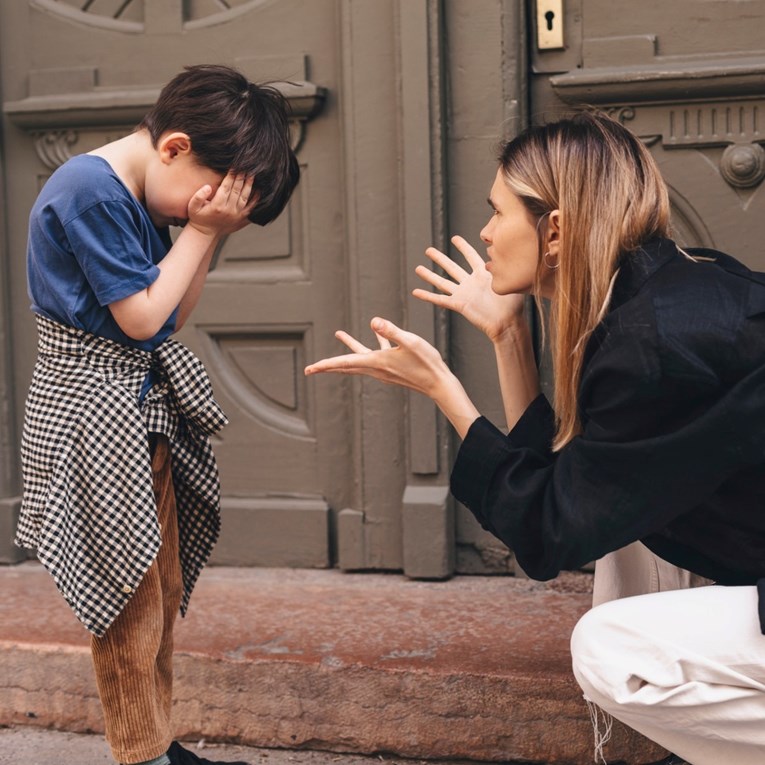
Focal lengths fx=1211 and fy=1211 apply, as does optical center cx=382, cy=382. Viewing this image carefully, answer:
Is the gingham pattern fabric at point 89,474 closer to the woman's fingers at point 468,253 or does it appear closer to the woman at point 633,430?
the woman at point 633,430

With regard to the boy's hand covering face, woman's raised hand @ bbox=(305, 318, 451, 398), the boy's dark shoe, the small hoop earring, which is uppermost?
the boy's hand covering face

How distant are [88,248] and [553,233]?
848 mm

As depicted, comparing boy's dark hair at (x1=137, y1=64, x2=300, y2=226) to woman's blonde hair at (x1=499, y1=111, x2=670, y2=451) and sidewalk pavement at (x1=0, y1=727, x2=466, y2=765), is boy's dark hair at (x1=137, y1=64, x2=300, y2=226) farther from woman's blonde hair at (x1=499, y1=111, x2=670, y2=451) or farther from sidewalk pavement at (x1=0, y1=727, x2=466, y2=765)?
sidewalk pavement at (x1=0, y1=727, x2=466, y2=765)

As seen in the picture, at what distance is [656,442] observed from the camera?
2025mm

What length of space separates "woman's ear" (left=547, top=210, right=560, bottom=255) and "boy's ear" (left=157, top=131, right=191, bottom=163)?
2.30 ft

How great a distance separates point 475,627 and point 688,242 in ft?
3.96

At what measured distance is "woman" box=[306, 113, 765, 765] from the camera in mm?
2031

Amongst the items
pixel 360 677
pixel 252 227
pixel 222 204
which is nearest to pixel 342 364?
pixel 222 204

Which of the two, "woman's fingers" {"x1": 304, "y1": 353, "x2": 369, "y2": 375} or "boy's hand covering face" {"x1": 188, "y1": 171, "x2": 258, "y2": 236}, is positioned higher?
"boy's hand covering face" {"x1": 188, "y1": 171, "x2": 258, "y2": 236}

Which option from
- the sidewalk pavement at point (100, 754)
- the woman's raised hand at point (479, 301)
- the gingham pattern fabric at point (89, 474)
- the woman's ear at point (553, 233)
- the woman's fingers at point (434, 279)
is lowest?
the sidewalk pavement at point (100, 754)

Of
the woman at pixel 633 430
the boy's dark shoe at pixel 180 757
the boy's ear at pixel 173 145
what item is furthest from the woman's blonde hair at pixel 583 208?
the boy's dark shoe at pixel 180 757

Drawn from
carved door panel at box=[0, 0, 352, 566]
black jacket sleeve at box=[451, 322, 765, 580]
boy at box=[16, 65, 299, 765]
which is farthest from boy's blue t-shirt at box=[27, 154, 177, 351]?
carved door panel at box=[0, 0, 352, 566]

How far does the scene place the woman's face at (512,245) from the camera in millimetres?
2271

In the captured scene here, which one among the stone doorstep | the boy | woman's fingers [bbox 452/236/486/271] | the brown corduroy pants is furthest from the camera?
the stone doorstep
